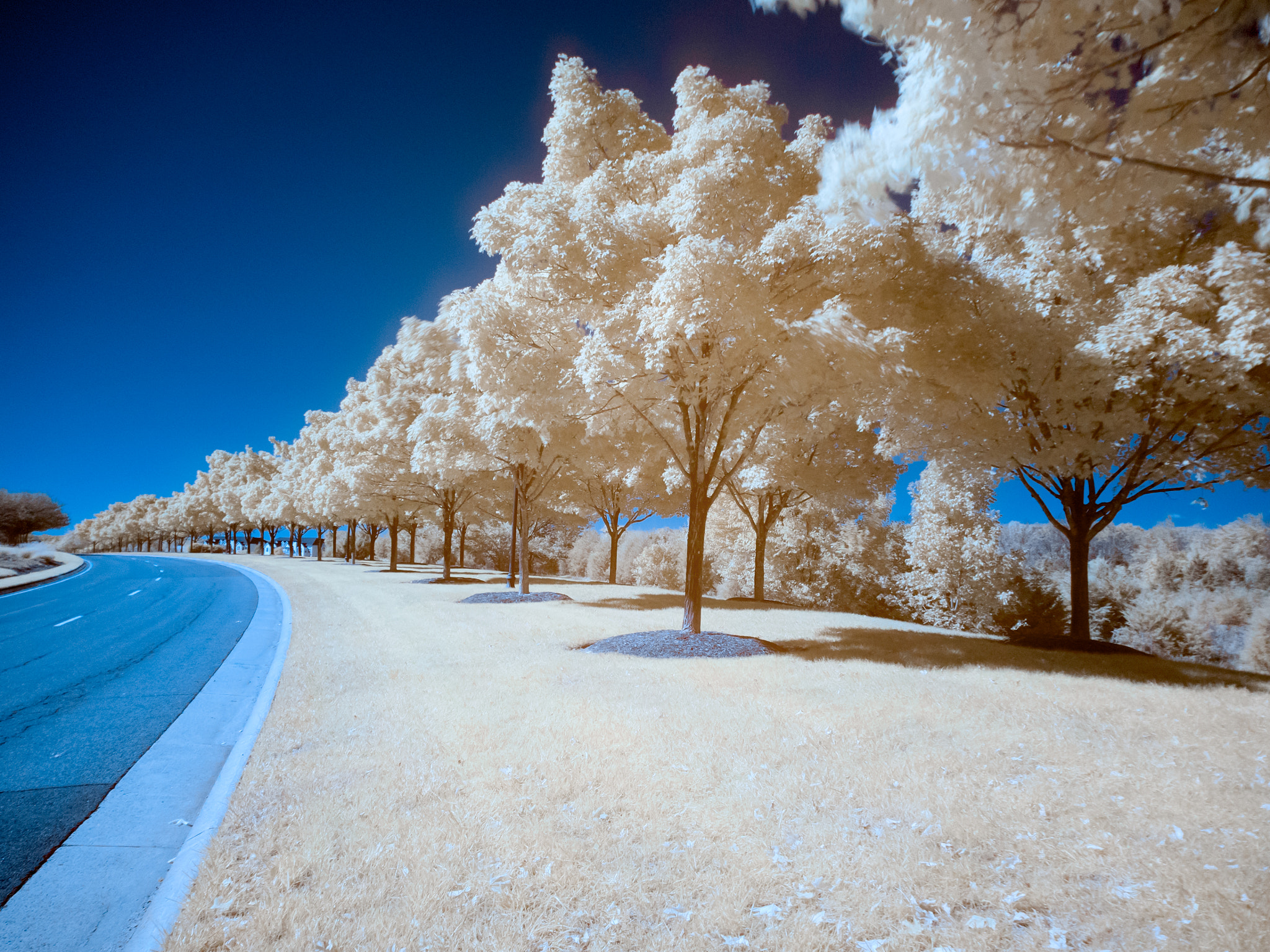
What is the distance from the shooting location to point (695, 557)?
11.5 m

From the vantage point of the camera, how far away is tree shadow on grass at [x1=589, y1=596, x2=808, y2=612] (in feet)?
59.8

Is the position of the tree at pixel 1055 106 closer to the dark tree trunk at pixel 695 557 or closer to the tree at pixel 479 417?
the dark tree trunk at pixel 695 557

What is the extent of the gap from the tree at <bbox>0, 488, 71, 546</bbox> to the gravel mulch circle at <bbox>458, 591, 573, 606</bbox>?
84.1m

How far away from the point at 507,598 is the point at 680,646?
9780 millimetres

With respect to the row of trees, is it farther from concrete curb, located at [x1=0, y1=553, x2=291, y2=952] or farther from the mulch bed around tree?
concrete curb, located at [x1=0, y1=553, x2=291, y2=952]

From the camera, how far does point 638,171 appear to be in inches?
431

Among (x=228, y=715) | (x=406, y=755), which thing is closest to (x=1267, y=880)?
(x=406, y=755)

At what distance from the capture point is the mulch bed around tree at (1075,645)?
487 inches

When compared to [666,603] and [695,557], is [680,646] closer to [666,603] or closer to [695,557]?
[695,557]

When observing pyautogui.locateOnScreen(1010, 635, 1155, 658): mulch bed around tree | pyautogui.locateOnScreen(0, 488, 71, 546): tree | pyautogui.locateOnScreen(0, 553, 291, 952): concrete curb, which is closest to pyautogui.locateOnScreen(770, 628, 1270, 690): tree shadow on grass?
pyautogui.locateOnScreen(1010, 635, 1155, 658): mulch bed around tree

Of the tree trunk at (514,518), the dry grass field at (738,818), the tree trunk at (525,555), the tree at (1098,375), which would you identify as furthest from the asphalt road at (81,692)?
the tree at (1098,375)

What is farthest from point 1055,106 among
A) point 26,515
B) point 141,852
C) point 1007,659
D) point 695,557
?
point 26,515

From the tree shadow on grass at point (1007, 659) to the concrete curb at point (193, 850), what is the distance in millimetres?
7893

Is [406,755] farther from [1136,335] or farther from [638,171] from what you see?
[1136,335]
